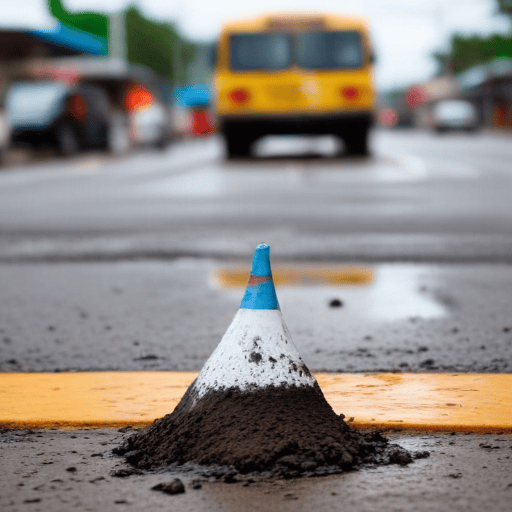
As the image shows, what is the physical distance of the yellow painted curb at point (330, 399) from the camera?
10.5ft

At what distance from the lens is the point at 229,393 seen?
283 centimetres

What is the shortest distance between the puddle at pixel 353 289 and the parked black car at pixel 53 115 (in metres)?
16.4

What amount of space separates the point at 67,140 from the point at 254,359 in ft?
69.4

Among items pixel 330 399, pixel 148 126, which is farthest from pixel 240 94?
pixel 330 399

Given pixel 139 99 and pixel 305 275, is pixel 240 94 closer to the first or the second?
pixel 139 99

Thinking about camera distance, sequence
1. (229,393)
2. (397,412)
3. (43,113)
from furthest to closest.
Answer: (43,113), (397,412), (229,393)

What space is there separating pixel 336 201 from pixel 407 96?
112m

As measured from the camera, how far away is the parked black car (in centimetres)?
2222

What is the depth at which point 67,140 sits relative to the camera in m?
23.4

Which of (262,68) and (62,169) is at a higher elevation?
(262,68)

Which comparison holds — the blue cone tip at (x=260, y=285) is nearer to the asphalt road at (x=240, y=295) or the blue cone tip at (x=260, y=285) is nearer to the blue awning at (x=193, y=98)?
the asphalt road at (x=240, y=295)

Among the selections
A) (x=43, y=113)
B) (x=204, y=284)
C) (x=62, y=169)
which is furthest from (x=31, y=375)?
(x=43, y=113)

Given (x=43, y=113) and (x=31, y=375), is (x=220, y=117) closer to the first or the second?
(x=43, y=113)

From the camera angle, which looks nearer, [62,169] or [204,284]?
[204,284]
